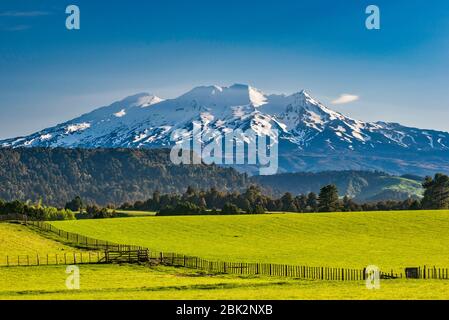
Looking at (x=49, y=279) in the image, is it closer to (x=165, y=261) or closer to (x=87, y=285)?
(x=87, y=285)

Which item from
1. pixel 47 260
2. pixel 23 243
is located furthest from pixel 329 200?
pixel 47 260

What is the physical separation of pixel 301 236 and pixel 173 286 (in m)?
64.7

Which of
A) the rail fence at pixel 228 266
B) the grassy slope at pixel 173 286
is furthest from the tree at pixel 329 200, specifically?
the grassy slope at pixel 173 286

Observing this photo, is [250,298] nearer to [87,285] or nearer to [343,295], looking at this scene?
[343,295]

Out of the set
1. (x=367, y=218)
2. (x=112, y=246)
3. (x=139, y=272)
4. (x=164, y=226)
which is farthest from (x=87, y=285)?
(x=367, y=218)

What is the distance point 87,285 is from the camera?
A: 6481 centimetres

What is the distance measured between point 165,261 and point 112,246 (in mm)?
21978

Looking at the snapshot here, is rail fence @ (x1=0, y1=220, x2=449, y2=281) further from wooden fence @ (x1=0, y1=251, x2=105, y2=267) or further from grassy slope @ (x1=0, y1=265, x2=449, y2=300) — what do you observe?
grassy slope @ (x1=0, y1=265, x2=449, y2=300)

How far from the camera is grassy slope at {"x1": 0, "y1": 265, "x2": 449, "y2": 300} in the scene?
51.6 meters

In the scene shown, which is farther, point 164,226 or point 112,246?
point 164,226

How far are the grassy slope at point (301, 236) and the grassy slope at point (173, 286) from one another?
20241 mm

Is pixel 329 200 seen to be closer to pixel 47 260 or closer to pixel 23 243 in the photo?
pixel 23 243
